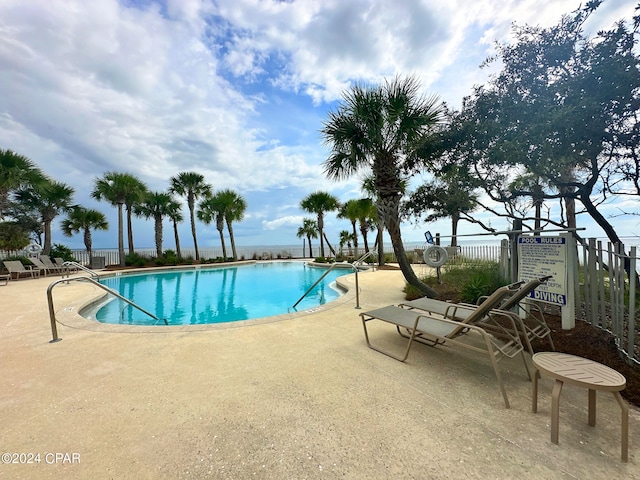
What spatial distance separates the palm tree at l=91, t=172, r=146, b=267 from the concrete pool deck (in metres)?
17.4

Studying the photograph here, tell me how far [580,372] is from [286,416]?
220cm

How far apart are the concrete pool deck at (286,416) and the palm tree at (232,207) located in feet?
62.9

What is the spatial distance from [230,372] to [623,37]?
7.16 meters

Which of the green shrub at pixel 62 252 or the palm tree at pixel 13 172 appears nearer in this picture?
the palm tree at pixel 13 172

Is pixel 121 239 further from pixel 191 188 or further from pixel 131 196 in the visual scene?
pixel 191 188

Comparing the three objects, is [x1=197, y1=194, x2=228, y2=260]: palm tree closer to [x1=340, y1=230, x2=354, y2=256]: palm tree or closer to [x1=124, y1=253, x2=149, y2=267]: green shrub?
[x1=124, y1=253, x2=149, y2=267]: green shrub

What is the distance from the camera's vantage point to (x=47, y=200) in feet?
48.6

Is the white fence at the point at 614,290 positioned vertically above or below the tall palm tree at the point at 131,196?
below

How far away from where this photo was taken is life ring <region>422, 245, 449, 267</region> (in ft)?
20.0

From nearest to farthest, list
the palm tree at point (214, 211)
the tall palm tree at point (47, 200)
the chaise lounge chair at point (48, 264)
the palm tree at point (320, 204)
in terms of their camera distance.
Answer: the chaise lounge chair at point (48, 264), the tall palm tree at point (47, 200), the palm tree at point (320, 204), the palm tree at point (214, 211)

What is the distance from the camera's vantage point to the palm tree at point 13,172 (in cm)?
1163

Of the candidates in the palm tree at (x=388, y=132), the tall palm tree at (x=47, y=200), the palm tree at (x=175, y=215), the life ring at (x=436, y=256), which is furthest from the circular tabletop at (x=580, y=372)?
the palm tree at (x=175, y=215)

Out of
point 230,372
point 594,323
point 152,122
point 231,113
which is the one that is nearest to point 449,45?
point 594,323

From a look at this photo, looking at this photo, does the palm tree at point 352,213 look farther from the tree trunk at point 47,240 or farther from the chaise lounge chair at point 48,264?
the tree trunk at point 47,240
